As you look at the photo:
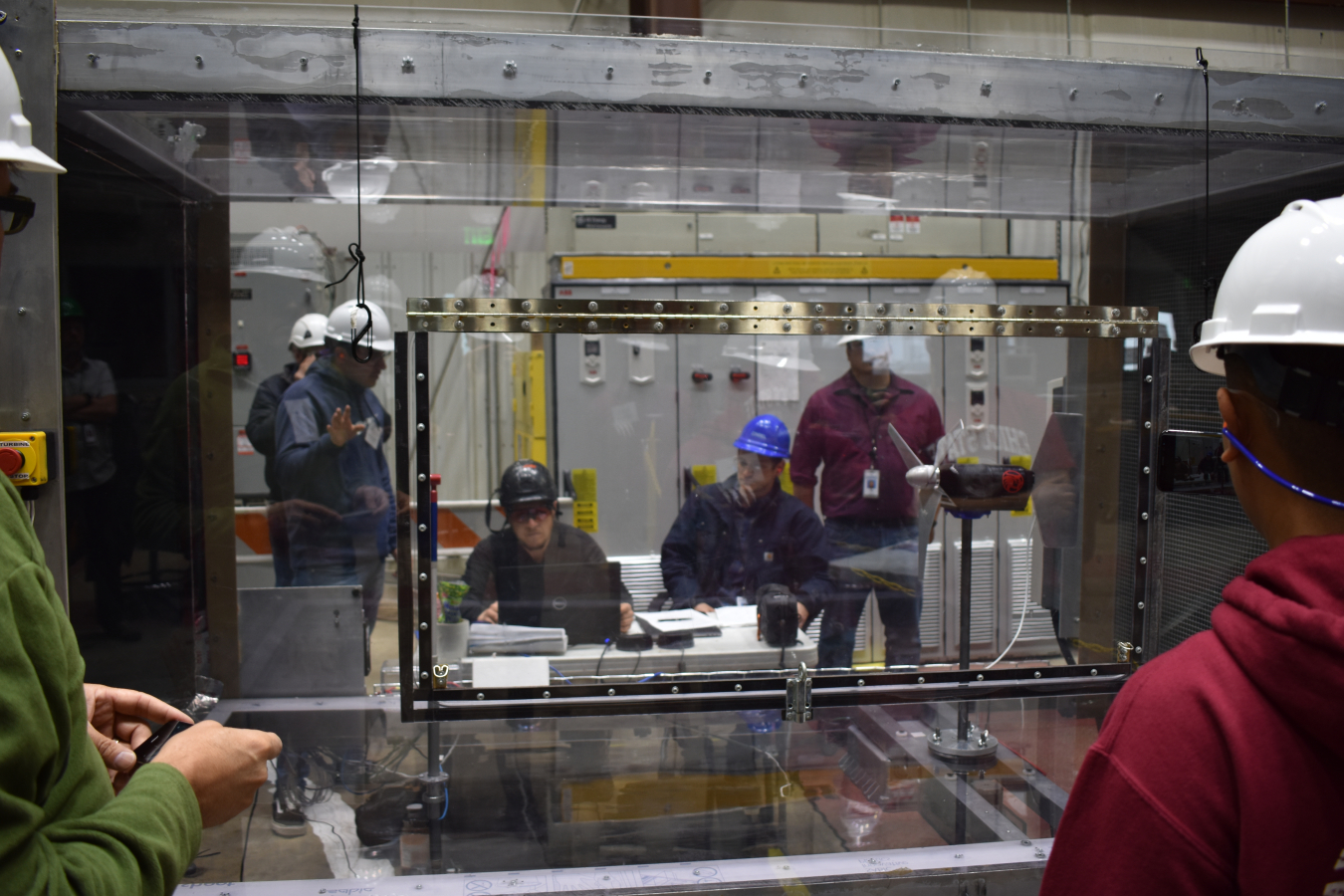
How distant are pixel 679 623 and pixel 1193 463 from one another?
1.41 meters

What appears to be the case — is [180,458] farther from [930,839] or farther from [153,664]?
[930,839]

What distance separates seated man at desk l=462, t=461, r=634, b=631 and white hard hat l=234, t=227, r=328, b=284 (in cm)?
265

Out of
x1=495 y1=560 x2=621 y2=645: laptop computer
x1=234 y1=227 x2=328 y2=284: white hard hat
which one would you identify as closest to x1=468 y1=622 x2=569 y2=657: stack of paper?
x1=495 y1=560 x2=621 y2=645: laptop computer

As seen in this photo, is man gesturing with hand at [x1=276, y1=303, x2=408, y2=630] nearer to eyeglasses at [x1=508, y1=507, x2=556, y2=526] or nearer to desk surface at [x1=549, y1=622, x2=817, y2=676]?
eyeglasses at [x1=508, y1=507, x2=556, y2=526]

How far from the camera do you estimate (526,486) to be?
2.66m

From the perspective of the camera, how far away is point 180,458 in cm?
297

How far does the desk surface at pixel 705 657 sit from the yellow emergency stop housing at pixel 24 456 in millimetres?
1275

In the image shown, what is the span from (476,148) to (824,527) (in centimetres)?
163

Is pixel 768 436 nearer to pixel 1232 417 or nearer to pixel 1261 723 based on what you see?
pixel 1232 417

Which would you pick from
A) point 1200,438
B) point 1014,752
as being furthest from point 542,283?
point 1200,438

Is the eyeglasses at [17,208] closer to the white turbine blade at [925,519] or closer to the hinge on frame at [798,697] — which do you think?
the hinge on frame at [798,697]

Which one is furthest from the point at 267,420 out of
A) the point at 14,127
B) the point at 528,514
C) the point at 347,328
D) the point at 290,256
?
the point at 14,127

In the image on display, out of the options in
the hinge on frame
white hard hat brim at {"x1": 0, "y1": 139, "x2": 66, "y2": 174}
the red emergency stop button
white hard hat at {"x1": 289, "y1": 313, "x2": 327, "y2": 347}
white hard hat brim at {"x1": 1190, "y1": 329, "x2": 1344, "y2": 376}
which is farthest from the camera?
white hard hat at {"x1": 289, "y1": 313, "x2": 327, "y2": 347}

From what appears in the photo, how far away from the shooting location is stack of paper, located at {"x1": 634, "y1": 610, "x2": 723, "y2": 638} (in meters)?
2.47
